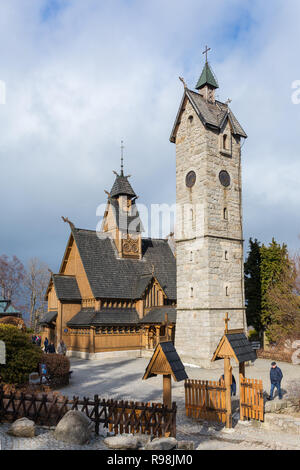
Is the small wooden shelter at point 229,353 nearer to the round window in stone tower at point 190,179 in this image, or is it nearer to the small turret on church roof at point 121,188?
the round window in stone tower at point 190,179

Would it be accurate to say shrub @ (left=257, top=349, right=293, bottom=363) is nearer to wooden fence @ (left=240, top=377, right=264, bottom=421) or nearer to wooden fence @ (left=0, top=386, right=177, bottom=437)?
wooden fence @ (left=240, top=377, right=264, bottom=421)

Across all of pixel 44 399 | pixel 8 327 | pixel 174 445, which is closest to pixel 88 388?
pixel 8 327

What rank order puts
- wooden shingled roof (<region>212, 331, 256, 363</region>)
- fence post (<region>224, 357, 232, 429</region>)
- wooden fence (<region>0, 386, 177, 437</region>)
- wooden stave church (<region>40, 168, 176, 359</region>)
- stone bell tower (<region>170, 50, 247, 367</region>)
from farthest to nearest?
1. wooden stave church (<region>40, 168, 176, 359</region>)
2. stone bell tower (<region>170, 50, 247, 367</region>)
3. wooden shingled roof (<region>212, 331, 256, 363</region>)
4. fence post (<region>224, 357, 232, 429</region>)
5. wooden fence (<region>0, 386, 177, 437</region>)

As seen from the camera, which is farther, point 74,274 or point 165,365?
point 74,274

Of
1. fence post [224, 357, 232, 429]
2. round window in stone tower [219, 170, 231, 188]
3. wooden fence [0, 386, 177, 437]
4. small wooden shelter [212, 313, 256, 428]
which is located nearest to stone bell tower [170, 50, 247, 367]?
round window in stone tower [219, 170, 231, 188]

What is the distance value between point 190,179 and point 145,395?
51.4 ft

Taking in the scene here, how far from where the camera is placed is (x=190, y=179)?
2759 cm

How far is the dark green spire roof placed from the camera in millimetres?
29219

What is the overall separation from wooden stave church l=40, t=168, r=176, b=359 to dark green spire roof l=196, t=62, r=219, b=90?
41.7ft

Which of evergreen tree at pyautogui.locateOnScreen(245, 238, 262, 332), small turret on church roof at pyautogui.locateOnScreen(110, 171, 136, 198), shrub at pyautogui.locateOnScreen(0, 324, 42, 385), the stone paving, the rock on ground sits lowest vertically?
the stone paving

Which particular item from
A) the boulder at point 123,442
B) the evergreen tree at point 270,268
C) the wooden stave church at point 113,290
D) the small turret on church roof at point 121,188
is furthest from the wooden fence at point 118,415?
the small turret on church roof at point 121,188

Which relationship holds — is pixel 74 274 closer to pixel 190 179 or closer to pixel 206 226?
pixel 190 179

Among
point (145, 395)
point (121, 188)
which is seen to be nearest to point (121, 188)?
point (121, 188)
